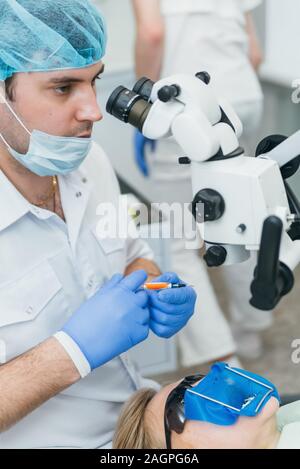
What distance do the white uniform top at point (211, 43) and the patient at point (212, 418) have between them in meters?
1.07

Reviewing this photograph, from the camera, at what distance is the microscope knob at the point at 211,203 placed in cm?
101

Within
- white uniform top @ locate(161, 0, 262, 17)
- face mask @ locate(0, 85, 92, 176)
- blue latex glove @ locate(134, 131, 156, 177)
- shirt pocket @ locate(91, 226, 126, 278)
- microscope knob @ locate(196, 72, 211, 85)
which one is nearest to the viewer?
microscope knob @ locate(196, 72, 211, 85)

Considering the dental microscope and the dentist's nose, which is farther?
the dentist's nose

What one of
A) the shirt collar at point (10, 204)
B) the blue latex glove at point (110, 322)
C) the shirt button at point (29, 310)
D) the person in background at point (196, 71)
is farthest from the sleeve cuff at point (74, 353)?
the person in background at point (196, 71)

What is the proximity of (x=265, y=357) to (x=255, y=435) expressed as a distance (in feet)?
4.25

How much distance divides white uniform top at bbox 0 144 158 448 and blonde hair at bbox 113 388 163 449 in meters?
0.13

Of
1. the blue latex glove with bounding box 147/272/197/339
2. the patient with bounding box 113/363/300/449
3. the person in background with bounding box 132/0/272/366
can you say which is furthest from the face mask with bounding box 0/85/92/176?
the person in background with bounding box 132/0/272/366

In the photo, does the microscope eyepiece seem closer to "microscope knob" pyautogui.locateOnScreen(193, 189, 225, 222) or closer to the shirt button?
"microscope knob" pyautogui.locateOnScreen(193, 189, 225, 222)

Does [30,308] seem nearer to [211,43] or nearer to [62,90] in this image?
[62,90]

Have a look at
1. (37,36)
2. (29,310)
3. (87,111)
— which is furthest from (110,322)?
(37,36)

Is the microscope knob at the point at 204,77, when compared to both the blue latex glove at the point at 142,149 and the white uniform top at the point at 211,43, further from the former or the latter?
the blue latex glove at the point at 142,149

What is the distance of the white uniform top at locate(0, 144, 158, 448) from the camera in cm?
133

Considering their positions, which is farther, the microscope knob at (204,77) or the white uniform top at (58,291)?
the white uniform top at (58,291)

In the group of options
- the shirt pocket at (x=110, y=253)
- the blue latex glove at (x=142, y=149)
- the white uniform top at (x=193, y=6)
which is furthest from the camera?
the blue latex glove at (x=142, y=149)
